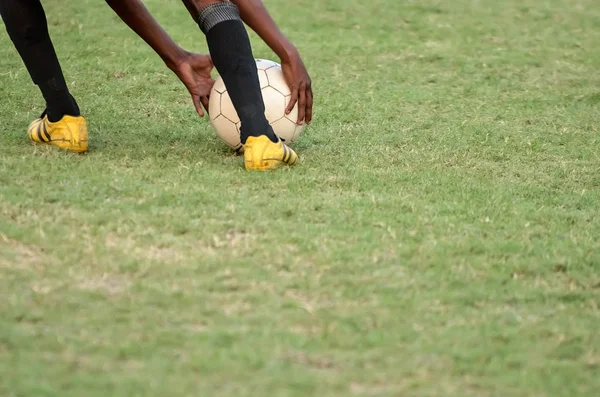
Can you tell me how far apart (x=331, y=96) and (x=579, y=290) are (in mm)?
3066

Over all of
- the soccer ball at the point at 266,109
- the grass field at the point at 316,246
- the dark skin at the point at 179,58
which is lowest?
the grass field at the point at 316,246

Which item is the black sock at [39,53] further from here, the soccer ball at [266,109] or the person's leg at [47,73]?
the soccer ball at [266,109]

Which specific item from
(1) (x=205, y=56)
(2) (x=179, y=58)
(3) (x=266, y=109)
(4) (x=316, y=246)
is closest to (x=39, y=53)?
(2) (x=179, y=58)

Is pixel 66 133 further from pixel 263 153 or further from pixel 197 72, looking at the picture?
pixel 263 153

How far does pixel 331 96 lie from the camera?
601 cm

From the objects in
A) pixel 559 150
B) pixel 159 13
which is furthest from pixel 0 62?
pixel 559 150

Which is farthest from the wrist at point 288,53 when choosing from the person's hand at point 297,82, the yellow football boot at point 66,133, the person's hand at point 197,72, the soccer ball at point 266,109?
the yellow football boot at point 66,133

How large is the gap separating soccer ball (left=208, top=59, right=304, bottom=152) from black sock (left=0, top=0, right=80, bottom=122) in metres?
0.67

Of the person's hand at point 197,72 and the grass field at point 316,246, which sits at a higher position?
the person's hand at point 197,72

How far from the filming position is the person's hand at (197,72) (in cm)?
470

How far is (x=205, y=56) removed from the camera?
475cm

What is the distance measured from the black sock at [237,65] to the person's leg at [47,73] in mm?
722

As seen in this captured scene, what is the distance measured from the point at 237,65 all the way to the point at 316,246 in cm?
125

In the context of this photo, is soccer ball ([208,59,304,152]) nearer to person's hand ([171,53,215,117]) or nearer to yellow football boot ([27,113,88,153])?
person's hand ([171,53,215,117])
